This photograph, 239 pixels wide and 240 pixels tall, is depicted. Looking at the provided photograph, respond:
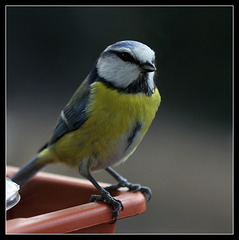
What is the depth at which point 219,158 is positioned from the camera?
9.08ft

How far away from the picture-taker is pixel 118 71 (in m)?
1.11

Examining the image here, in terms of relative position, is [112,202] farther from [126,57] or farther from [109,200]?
[126,57]

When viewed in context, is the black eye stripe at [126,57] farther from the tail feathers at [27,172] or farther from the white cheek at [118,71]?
the tail feathers at [27,172]

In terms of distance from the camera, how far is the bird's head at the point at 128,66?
104 centimetres

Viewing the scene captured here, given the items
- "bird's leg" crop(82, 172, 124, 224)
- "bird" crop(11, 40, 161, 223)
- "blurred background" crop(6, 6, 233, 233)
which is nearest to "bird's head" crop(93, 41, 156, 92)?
"bird" crop(11, 40, 161, 223)

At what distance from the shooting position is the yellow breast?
1.12m

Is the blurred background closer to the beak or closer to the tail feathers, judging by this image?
the beak

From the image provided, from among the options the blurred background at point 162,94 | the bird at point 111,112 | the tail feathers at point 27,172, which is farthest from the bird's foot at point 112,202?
the blurred background at point 162,94

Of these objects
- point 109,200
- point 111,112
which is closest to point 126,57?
point 111,112

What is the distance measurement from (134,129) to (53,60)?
1369mm

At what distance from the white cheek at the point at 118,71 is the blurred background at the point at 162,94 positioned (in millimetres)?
Answer: 407

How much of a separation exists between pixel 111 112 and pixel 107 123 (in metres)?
0.03

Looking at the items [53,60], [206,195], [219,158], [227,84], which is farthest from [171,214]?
[53,60]

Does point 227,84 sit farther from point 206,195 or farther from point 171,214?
point 171,214
